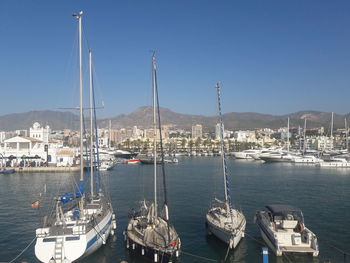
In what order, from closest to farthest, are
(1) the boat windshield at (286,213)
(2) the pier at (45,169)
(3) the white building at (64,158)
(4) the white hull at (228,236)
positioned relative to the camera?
(4) the white hull at (228,236) → (1) the boat windshield at (286,213) → (2) the pier at (45,169) → (3) the white building at (64,158)

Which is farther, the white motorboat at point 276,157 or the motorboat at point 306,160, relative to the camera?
the white motorboat at point 276,157

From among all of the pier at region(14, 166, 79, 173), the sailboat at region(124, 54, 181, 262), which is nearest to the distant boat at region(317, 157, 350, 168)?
the pier at region(14, 166, 79, 173)

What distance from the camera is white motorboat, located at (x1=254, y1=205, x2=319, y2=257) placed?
1562 centimetres

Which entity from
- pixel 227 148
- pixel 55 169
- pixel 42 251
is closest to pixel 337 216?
pixel 42 251

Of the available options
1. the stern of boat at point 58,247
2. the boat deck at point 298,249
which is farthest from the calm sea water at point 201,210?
the stern of boat at point 58,247

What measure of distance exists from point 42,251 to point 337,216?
20.7 metres

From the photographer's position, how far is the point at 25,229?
2114cm

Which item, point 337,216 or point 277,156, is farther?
point 277,156

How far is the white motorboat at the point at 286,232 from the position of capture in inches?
615

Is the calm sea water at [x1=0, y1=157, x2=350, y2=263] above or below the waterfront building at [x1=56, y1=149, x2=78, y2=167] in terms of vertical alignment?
below

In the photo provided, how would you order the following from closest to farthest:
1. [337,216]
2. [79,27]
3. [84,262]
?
[84,262] < [79,27] < [337,216]

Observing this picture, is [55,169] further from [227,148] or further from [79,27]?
[227,148]

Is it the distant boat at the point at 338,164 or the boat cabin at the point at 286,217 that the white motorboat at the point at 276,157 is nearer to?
the distant boat at the point at 338,164

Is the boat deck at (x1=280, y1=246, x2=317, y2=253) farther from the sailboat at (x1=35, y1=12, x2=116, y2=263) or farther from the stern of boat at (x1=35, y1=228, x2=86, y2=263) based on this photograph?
the stern of boat at (x1=35, y1=228, x2=86, y2=263)
